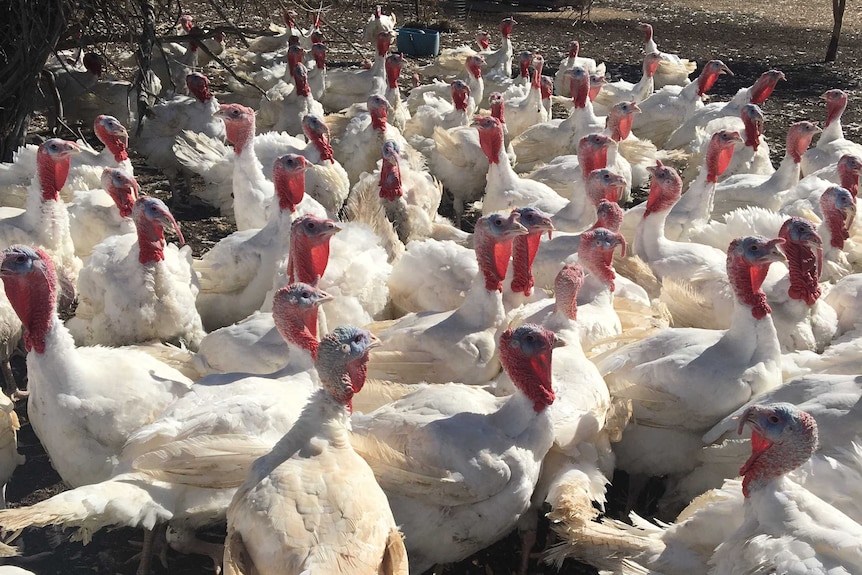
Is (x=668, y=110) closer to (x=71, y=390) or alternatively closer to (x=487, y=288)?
(x=487, y=288)

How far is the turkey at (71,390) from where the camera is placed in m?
3.64

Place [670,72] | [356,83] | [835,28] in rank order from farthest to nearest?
[835,28]
[670,72]
[356,83]

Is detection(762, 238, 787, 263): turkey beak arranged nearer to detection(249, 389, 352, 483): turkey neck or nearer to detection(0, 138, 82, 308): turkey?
detection(249, 389, 352, 483): turkey neck

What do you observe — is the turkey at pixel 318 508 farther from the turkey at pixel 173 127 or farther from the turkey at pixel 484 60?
the turkey at pixel 484 60

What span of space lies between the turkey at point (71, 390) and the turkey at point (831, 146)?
20.5 feet

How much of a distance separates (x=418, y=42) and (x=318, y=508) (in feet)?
39.7

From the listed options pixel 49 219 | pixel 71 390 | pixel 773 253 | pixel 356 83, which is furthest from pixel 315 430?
pixel 356 83

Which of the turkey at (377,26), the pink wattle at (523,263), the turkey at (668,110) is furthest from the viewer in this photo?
the turkey at (377,26)

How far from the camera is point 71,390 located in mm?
3654

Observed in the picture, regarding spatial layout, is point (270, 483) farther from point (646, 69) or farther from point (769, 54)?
point (769, 54)

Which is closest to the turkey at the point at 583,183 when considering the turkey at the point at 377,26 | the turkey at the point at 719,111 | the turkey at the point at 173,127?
the turkey at the point at 719,111

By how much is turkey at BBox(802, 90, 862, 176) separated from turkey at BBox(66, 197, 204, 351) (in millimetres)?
5744

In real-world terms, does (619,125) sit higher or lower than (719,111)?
higher

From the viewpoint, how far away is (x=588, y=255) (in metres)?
4.96
